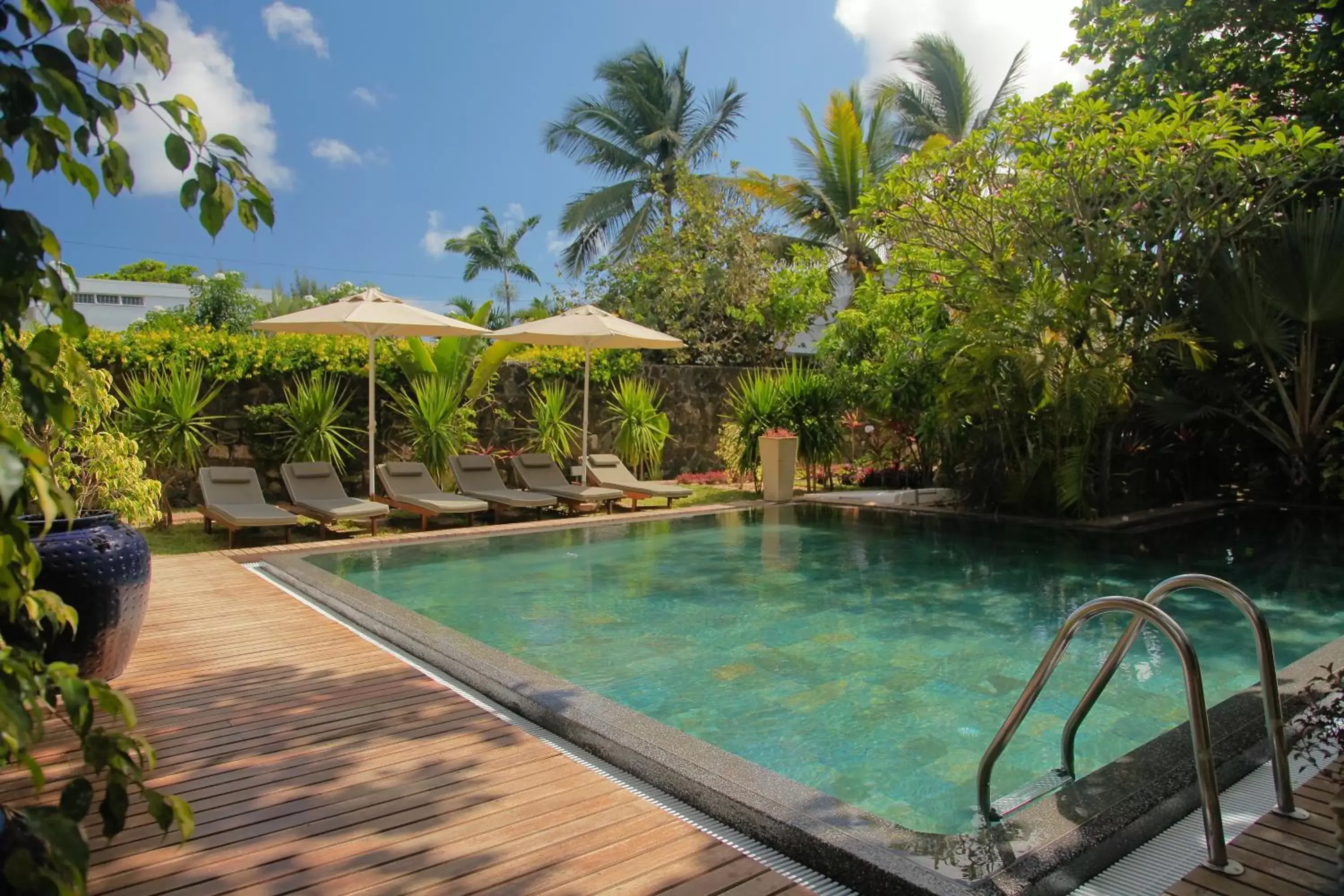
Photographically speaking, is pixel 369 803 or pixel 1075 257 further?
pixel 1075 257

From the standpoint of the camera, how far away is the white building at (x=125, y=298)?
4969 centimetres

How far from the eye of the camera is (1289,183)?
961 cm

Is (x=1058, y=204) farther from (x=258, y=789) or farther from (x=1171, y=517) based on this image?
(x=258, y=789)

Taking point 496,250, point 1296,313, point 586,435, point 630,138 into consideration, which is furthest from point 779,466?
point 496,250

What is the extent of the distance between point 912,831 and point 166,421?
31.7 feet

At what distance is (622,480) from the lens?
12.6m

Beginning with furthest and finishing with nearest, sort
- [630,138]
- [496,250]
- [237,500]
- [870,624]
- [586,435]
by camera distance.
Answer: [496,250] → [630,138] → [586,435] → [237,500] → [870,624]

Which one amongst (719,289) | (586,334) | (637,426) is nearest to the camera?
(586,334)

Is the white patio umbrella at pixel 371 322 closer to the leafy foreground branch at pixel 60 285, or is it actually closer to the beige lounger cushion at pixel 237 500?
the beige lounger cushion at pixel 237 500

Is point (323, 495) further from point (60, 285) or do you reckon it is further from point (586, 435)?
point (60, 285)

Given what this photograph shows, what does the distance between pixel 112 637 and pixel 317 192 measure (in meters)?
51.4

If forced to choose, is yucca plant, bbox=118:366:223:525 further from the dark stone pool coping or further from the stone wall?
the dark stone pool coping

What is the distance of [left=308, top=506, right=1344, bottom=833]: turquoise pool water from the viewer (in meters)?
4.34

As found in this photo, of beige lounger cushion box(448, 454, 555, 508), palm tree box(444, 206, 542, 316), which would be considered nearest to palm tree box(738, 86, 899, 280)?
beige lounger cushion box(448, 454, 555, 508)
